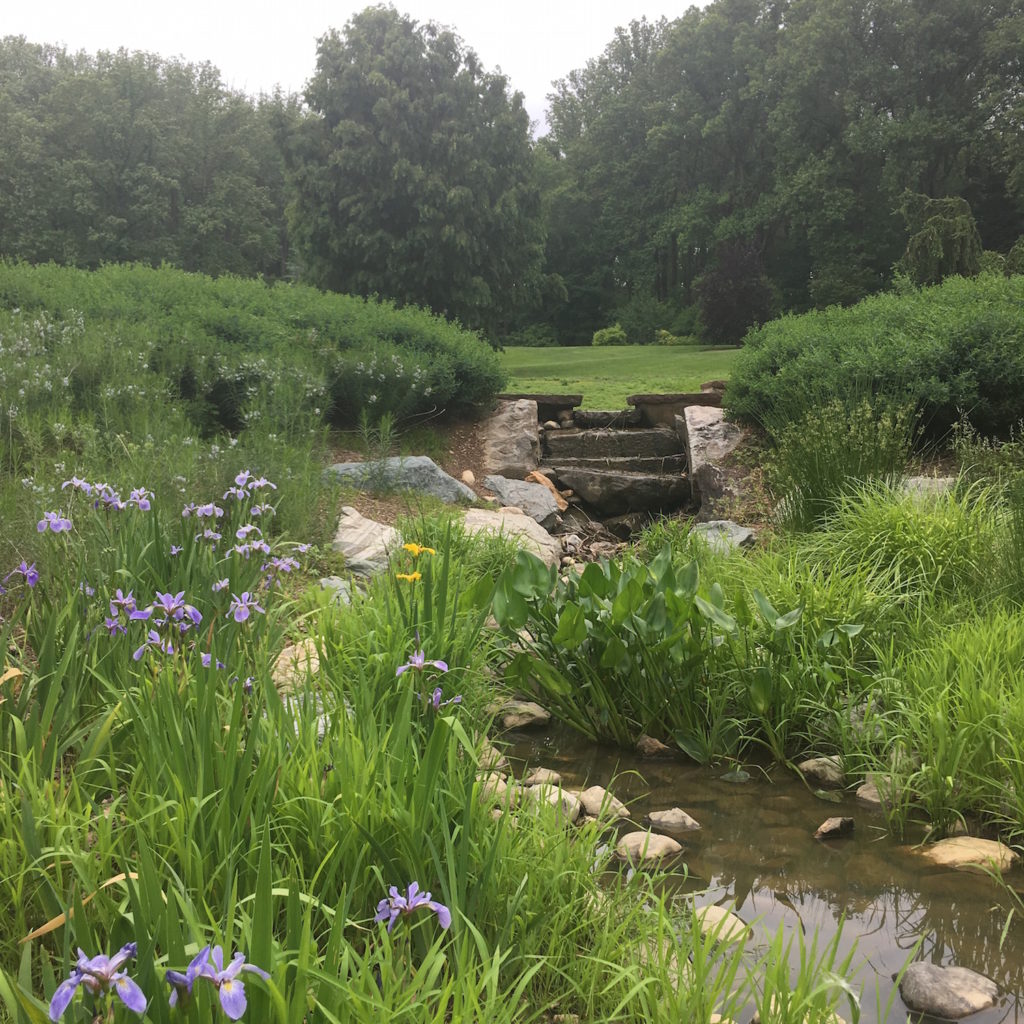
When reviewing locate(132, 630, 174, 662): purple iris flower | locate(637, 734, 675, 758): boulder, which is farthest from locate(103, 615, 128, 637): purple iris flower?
locate(637, 734, 675, 758): boulder

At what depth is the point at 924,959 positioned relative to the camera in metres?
2.27

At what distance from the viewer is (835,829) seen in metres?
2.93

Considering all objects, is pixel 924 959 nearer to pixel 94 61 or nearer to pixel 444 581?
pixel 444 581

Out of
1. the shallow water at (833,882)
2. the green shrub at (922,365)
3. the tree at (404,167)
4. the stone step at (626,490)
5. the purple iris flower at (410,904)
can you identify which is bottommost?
the shallow water at (833,882)

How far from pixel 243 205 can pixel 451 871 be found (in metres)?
36.1

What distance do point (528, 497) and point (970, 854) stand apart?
611cm

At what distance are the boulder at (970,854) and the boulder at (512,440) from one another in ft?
23.1

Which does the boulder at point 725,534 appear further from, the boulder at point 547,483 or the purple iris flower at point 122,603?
the purple iris flower at point 122,603

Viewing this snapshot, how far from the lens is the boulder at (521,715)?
12.7 feet

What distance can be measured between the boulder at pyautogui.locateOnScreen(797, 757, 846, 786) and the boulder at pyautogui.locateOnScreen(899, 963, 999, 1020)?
1.20 m

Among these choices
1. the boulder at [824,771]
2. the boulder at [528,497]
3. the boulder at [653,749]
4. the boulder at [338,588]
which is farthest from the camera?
the boulder at [528,497]

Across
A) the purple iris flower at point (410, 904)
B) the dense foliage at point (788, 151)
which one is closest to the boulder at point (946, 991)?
the purple iris flower at point (410, 904)

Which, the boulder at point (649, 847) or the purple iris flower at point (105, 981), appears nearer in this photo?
the purple iris flower at point (105, 981)

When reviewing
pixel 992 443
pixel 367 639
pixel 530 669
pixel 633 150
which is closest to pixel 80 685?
pixel 367 639
